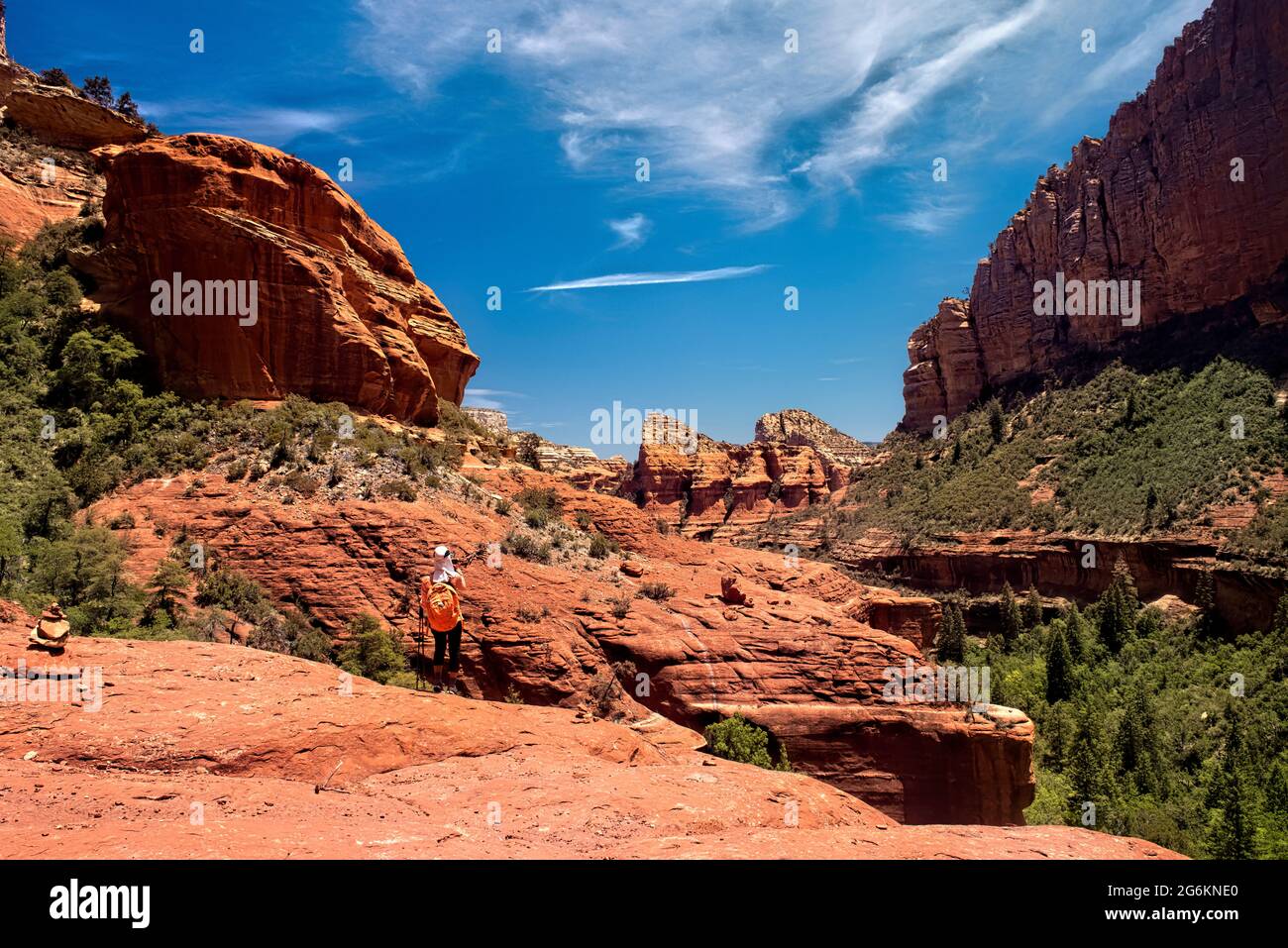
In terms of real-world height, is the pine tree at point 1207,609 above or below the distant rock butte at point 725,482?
below

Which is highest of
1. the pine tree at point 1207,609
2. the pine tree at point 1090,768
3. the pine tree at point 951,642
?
the pine tree at point 1207,609

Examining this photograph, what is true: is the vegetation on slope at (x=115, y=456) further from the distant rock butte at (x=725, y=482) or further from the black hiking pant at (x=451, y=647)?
the distant rock butte at (x=725, y=482)

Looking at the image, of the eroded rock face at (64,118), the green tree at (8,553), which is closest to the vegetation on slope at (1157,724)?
the green tree at (8,553)

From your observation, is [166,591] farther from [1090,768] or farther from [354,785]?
[1090,768]

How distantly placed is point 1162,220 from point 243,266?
7586 cm

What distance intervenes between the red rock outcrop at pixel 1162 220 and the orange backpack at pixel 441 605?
67.6 metres

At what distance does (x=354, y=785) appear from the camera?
795 cm

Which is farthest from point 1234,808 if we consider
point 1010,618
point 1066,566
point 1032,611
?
point 1066,566

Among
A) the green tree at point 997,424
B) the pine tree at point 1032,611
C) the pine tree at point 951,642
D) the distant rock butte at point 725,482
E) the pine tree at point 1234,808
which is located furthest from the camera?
the distant rock butte at point 725,482

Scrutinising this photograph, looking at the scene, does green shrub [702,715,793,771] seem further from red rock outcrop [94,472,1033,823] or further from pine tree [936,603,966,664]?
pine tree [936,603,966,664]

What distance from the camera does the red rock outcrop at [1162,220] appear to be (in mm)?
56219

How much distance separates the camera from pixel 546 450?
90.4 meters

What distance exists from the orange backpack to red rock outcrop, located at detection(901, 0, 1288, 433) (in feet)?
222
